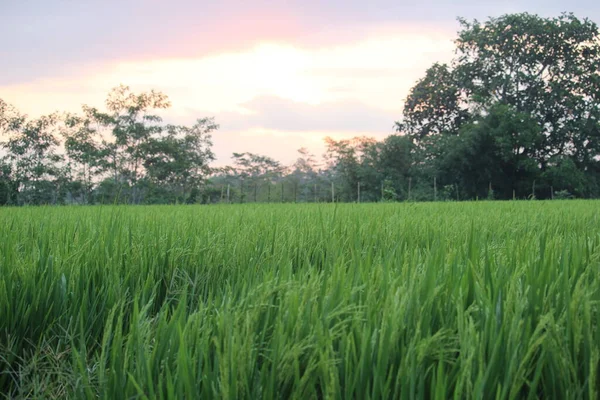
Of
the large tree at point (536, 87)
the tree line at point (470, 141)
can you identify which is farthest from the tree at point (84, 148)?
the large tree at point (536, 87)

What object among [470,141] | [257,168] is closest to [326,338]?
[470,141]

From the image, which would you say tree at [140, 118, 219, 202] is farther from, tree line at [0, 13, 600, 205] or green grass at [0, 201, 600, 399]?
green grass at [0, 201, 600, 399]

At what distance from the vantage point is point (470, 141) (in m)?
23.0

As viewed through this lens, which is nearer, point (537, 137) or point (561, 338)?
point (561, 338)

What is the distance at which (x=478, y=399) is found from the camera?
2.16ft

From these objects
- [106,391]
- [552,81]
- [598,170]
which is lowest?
[106,391]

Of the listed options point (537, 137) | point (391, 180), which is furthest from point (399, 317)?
point (537, 137)

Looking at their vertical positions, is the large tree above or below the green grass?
above

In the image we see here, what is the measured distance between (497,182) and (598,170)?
5707 mm

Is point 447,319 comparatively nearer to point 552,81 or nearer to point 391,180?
point 391,180

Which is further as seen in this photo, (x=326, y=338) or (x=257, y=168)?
(x=257, y=168)

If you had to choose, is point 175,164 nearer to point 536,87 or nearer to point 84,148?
point 84,148

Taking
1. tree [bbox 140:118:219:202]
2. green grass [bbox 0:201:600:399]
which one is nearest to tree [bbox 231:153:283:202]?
tree [bbox 140:118:219:202]

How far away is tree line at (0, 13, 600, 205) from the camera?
23.0 metres
